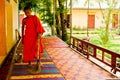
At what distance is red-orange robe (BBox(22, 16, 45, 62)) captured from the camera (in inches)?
258

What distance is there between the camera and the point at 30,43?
22.2 feet

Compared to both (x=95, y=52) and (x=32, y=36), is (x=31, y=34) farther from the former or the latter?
(x=95, y=52)

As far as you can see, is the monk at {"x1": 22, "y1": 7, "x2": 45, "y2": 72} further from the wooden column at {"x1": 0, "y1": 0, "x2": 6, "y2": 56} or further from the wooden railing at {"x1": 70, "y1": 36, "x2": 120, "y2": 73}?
the wooden railing at {"x1": 70, "y1": 36, "x2": 120, "y2": 73}

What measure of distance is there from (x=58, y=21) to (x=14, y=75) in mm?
12256

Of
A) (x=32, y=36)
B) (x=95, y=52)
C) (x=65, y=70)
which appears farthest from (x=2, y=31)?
(x=95, y=52)

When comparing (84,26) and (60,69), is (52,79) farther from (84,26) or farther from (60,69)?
(84,26)

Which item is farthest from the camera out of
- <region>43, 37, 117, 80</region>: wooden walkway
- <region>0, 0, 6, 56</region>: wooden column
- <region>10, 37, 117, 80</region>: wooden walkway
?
<region>0, 0, 6, 56</region>: wooden column

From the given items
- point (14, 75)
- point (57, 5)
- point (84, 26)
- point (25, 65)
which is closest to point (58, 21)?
point (57, 5)

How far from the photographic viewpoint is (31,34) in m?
6.68

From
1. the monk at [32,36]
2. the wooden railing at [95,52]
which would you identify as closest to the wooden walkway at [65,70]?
the wooden railing at [95,52]

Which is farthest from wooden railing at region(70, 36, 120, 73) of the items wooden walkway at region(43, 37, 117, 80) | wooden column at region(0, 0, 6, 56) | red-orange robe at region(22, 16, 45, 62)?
wooden column at region(0, 0, 6, 56)

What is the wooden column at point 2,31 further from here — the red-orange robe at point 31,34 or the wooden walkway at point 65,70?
the red-orange robe at point 31,34

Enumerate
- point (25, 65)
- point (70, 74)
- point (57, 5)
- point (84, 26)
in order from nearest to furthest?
point (70, 74) → point (25, 65) → point (57, 5) → point (84, 26)

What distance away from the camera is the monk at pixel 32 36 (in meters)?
6.52
